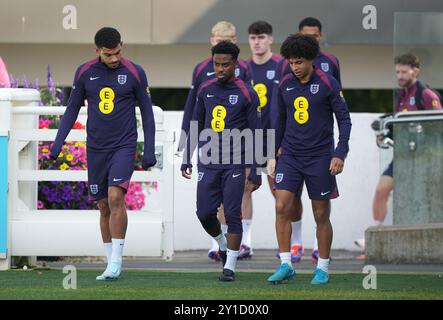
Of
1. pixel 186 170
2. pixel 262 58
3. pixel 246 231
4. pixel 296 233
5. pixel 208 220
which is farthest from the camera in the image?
pixel 262 58

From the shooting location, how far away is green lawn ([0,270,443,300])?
9.74 m

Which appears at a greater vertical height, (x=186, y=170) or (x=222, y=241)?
(x=186, y=170)

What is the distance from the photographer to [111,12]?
56.0ft

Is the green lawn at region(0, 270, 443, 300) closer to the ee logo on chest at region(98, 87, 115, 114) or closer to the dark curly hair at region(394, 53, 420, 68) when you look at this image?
the ee logo on chest at region(98, 87, 115, 114)

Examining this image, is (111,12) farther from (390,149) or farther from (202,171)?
(202,171)

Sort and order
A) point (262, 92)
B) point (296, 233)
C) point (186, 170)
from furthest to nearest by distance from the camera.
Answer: point (262, 92) → point (296, 233) → point (186, 170)

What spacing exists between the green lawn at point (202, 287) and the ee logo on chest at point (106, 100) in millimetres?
1439

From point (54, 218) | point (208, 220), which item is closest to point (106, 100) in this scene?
point (208, 220)

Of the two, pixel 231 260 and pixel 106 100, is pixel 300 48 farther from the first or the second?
pixel 231 260

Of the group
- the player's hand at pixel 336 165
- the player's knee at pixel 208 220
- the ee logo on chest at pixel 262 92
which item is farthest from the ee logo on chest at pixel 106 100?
the ee logo on chest at pixel 262 92

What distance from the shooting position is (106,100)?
1095cm

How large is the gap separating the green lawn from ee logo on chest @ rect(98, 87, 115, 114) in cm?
144

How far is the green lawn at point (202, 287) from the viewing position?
32.0 feet

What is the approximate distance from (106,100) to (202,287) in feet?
5.93
